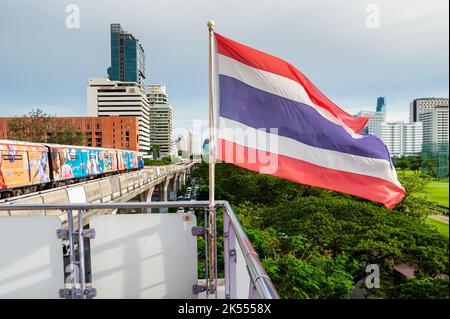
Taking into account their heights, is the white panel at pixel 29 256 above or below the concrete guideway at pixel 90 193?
above

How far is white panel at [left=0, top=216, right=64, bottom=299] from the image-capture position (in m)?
2.61

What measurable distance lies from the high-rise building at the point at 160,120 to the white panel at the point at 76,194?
7853 cm

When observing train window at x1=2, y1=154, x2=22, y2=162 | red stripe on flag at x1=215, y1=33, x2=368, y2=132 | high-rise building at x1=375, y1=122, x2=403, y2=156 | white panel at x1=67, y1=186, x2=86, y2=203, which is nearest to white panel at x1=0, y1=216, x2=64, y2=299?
red stripe on flag at x1=215, y1=33, x2=368, y2=132

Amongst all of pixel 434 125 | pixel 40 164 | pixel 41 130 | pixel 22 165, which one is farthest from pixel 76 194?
pixel 434 125

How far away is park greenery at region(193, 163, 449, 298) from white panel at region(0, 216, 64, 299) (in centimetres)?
771

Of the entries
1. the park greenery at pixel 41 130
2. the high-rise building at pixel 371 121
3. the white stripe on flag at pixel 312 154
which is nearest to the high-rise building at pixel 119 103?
the park greenery at pixel 41 130

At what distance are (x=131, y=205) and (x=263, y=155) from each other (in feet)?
4.33

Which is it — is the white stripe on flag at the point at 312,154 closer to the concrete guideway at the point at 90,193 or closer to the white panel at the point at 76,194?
the concrete guideway at the point at 90,193

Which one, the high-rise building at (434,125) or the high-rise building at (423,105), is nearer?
the high-rise building at (434,125)

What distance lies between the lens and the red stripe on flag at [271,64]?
3.29 metres

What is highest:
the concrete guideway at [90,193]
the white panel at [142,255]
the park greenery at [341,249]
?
the white panel at [142,255]

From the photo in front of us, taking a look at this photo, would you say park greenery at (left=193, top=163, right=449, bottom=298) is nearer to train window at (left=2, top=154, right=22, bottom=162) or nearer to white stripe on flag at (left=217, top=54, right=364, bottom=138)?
white stripe on flag at (left=217, top=54, right=364, bottom=138)

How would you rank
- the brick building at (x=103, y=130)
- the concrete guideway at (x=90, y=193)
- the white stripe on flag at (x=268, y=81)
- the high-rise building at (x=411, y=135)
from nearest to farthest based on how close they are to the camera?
A: the white stripe on flag at (x=268, y=81) → the concrete guideway at (x=90, y=193) → the brick building at (x=103, y=130) → the high-rise building at (x=411, y=135)
